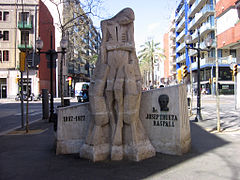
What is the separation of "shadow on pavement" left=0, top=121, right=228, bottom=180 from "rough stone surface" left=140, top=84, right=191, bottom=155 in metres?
0.28

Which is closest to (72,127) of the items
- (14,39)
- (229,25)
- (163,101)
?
(163,101)

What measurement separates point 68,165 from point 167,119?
250 centimetres

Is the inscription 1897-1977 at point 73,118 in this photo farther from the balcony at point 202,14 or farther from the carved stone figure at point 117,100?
the balcony at point 202,14

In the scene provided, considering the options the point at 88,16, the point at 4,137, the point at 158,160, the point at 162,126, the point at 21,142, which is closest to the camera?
the point at 158,160

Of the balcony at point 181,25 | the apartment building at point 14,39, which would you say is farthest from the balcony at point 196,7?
the apartment building at point 14,39

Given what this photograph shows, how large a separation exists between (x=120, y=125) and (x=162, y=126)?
1093 mm

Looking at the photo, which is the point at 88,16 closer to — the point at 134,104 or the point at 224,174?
the point at 134,104

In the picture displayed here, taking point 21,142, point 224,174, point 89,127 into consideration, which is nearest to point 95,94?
point 89,127

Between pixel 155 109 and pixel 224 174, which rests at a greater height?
pixel 155 109

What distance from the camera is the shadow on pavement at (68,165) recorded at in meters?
4.02

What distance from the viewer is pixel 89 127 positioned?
16.5 feet

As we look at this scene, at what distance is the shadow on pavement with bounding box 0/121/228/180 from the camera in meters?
4.02

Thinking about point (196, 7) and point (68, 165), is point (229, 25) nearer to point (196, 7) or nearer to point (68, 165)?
point (68, 165)

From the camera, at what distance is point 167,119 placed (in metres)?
5.16
